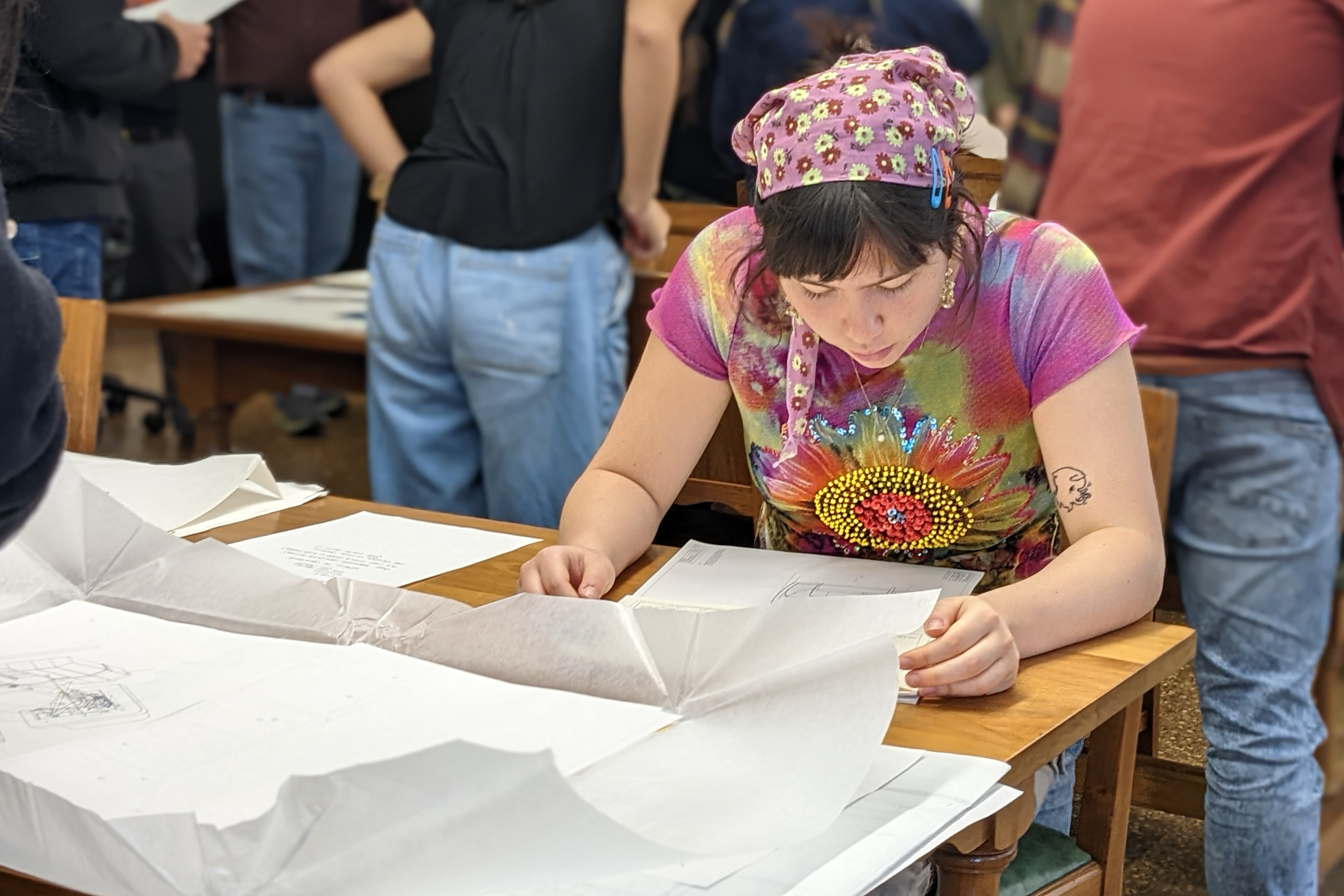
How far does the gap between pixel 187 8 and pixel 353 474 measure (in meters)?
1.86

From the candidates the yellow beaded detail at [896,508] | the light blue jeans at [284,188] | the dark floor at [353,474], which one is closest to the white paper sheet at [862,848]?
the dark floor at [353,474]

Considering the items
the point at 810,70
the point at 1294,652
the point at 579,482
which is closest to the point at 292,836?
the point at 579,482

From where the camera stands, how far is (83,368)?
5.52 feet

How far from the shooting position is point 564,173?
2227 mm

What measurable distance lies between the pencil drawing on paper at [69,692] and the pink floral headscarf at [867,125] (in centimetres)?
60

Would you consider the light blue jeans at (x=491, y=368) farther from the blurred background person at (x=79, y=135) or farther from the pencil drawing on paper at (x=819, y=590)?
the pencil drawing on paper at (x=819, y=590)

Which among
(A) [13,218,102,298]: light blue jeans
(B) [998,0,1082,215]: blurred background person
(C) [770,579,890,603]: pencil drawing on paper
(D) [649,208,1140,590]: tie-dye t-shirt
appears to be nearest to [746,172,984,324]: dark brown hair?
(D) [649,208,1140,590]: tie-dye t-shirt

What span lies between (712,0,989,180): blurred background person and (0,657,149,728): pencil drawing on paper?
1.90m

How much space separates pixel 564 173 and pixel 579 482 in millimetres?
955

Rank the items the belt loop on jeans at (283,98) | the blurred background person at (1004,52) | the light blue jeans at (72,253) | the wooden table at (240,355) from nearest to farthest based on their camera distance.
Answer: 1. the light blue jeans at (72,253)
2. the wooden table at (240,355)
3. the blurred background person at (1004,52)
4. the belt loop on jeans at (283,98)

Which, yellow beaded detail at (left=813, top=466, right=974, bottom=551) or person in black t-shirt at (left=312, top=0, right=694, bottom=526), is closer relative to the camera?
yellow beaded detail at (left=813, top=466, right=974, bottom=551)

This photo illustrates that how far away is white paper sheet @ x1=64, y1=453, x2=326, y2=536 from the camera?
1.36 metres

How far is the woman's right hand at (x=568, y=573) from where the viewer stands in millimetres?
1157

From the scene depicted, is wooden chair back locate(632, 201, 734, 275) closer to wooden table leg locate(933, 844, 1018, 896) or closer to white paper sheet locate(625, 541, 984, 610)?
white paper sheet locate(625, 541, 984, 610)
